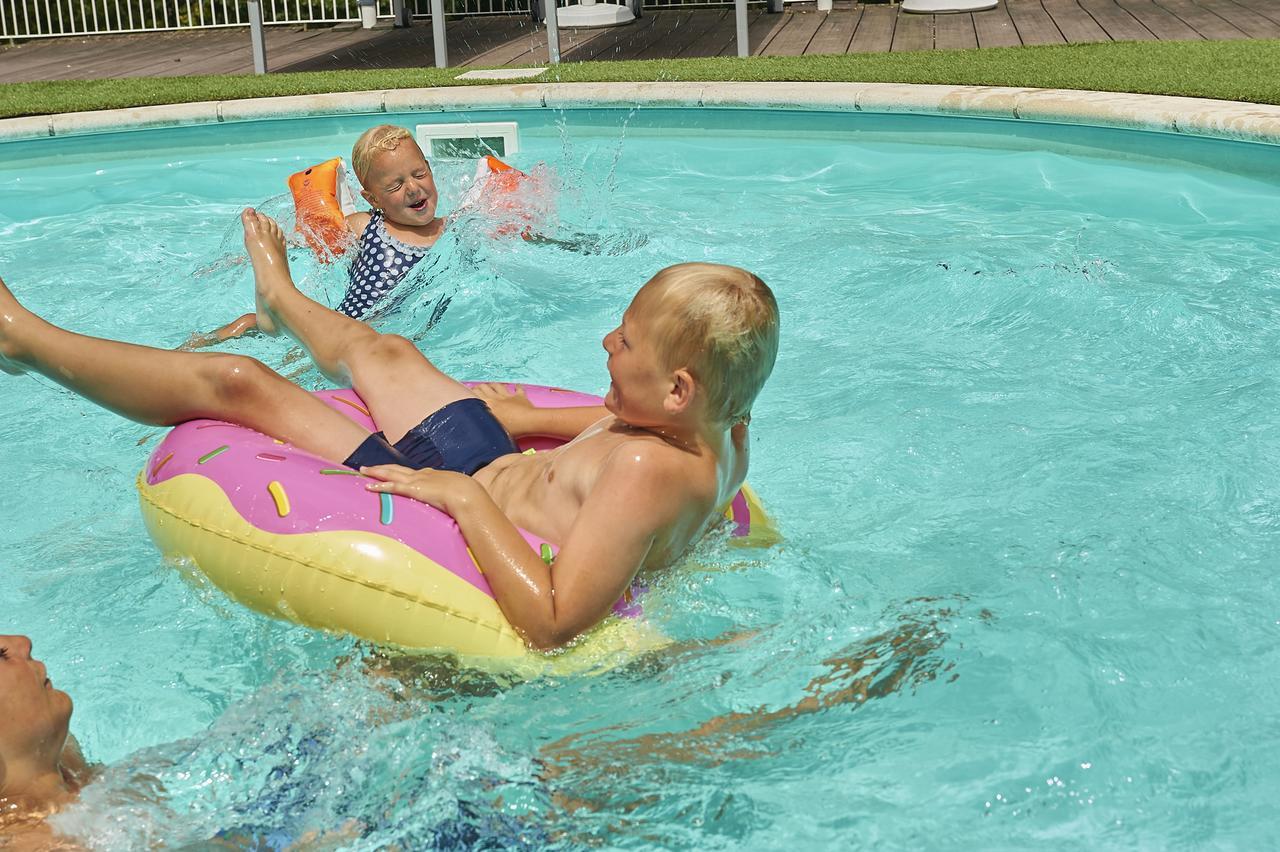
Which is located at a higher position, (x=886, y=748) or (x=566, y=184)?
(x=566, y=184)

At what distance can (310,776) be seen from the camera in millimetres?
2559

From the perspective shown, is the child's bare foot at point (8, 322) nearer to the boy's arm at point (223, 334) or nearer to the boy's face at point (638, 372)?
the boy's face at point (638, 372)

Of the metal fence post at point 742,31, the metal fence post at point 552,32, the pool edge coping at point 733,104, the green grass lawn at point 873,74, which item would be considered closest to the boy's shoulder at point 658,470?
the pool edge coping at point 733,104

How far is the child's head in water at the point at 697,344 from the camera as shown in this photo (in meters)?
2.60

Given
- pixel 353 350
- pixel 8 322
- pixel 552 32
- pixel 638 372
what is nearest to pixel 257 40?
pixel 552 32

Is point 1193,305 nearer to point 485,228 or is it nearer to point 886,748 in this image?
point 485,228

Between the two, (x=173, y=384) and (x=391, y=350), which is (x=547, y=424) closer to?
Answer: (x=391, y=350)

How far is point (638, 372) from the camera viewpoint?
2.70 meters

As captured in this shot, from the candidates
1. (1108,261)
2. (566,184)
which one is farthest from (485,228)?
(1108,261)

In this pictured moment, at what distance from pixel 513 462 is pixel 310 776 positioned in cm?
94

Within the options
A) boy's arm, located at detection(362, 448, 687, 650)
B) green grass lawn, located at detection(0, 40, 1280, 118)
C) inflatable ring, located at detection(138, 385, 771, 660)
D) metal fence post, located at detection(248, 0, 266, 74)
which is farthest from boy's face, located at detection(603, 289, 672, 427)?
metal fence post, located at detection(248, 0, 266, 74)

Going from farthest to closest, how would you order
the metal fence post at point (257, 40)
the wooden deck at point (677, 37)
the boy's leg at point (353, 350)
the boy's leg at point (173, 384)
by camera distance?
the wooden deck at point (677, 37)
the metal fence post at point (257, 40)
the boy's leg at point (353, 350)
the boy's leg at point (173, 384)

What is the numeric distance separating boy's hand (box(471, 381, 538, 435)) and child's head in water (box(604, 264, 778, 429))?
0.79 meters

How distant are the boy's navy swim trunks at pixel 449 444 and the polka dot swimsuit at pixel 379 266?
7.08ft
